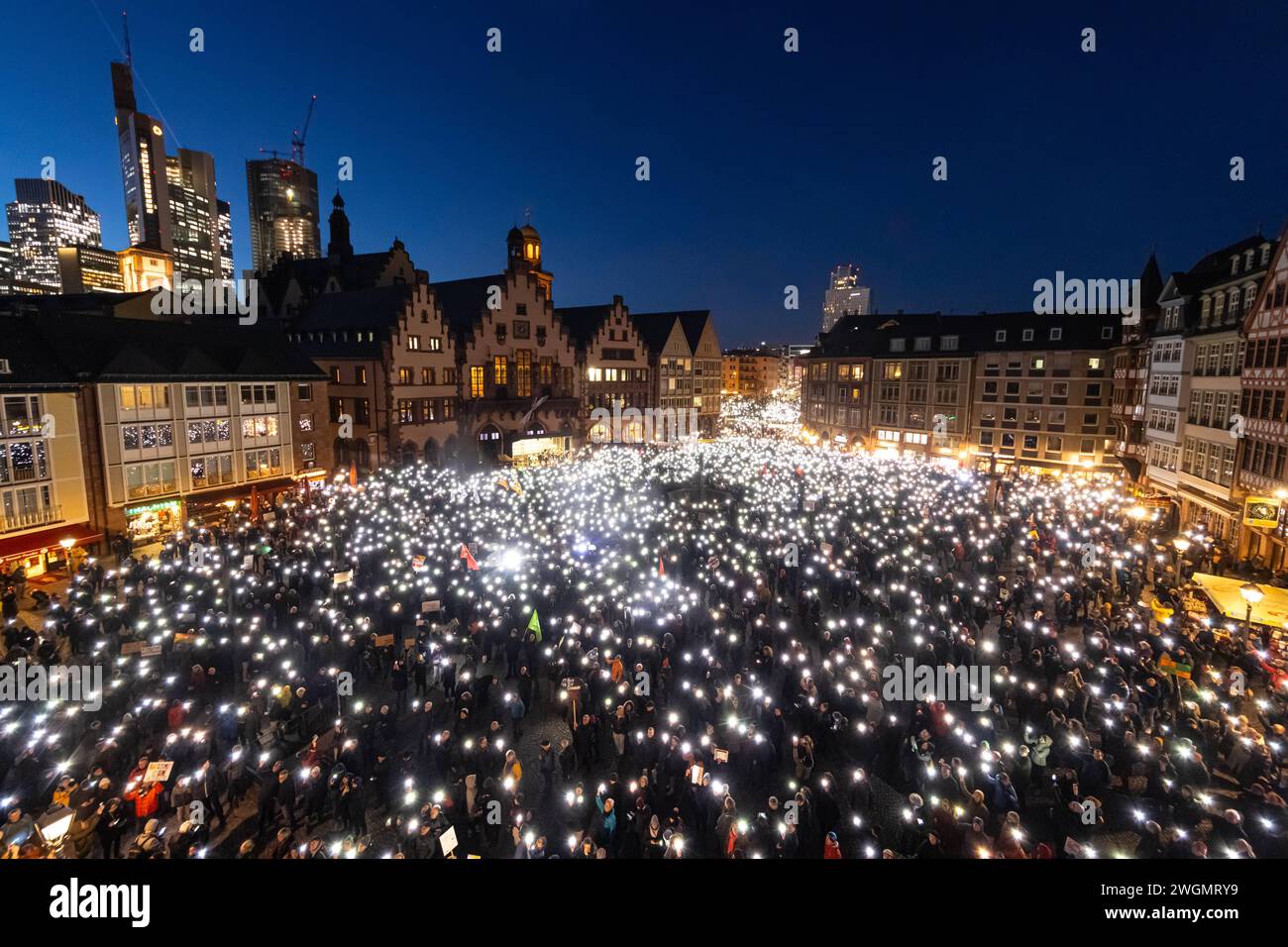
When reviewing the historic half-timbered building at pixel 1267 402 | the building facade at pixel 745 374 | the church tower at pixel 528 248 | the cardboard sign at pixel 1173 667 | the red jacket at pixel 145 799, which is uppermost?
the church tower at pixel 528 248

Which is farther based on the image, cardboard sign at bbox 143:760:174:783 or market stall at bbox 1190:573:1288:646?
market stall at bbox 1190:573:1288:646

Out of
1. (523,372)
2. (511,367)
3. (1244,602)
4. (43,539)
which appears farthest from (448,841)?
(523,372)

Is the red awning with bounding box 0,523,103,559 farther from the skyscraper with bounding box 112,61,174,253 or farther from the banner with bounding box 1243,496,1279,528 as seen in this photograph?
the skyscraper with bounding box 112,61,174,253

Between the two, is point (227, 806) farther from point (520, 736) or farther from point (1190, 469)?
point (1190, 469)

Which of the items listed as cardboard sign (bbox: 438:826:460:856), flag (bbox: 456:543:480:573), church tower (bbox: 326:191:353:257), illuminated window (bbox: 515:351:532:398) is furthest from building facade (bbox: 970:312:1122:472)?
church tower (bbox: 326:191:353:257)

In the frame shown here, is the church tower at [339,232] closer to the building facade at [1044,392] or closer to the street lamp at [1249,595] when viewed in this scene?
the building facade at [1044,392]

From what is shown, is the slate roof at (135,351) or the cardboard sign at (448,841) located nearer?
the cardboard sign at (448,841)

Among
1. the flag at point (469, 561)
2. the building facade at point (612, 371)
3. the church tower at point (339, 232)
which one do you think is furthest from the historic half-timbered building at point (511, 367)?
the flag at point (469, 561)

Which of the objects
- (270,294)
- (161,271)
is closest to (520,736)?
(270,294)
